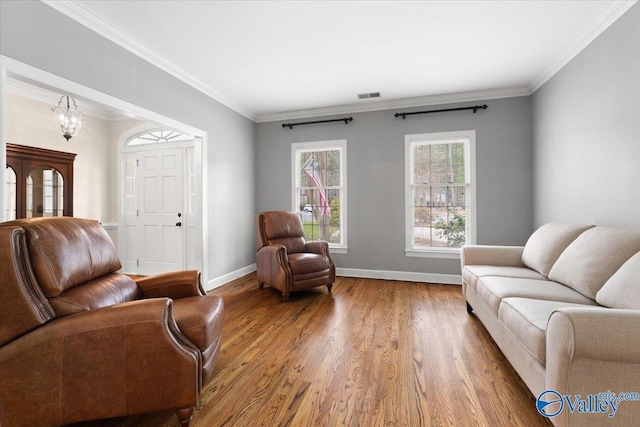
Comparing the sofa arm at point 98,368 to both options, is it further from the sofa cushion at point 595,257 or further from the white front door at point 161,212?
the white front door at point 161,212

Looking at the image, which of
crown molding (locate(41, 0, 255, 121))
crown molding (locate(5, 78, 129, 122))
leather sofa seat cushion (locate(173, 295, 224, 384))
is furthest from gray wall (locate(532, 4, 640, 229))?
crown molding (locate(5, 78, 129, 122))

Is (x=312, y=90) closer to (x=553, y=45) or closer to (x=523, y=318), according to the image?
(x=553, y=45)

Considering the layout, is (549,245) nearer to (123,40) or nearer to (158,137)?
(123,40)

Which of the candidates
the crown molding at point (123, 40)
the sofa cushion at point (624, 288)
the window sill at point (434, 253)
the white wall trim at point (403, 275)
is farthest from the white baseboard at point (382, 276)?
the crown molding at point (123, 40)

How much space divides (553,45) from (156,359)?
4.30 m

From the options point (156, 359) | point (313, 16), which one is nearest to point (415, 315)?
point (156, 359)

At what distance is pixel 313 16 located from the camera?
2.49 meters

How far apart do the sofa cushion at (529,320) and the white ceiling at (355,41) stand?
233 cm

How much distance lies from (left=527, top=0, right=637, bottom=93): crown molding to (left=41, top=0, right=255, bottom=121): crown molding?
4.15m

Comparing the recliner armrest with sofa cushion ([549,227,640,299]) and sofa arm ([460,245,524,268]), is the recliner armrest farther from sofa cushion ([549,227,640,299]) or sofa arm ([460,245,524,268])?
sofa cushion ([549,227,640,299])

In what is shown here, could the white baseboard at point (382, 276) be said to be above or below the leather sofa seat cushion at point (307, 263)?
below

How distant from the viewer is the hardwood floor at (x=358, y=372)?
154cm

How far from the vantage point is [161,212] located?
4.66 meters

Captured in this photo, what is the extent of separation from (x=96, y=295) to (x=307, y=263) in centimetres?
230
